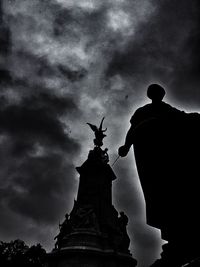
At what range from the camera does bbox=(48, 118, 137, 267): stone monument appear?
20.7m

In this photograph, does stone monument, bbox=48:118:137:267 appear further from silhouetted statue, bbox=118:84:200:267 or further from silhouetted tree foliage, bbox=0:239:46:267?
silhouetted tree foliage, bbox=0:239:46:267

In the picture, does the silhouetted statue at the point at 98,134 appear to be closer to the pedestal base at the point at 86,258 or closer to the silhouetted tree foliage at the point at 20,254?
the pedestal base at the point at 86,258

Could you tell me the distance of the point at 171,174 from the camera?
2994 millimetres

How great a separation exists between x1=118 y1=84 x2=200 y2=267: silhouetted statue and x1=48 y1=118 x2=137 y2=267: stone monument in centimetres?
1889

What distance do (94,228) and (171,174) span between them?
840 inches

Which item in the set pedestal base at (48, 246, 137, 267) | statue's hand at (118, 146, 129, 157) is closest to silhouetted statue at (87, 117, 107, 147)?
pedestal base at (48, 246, 137, 267)

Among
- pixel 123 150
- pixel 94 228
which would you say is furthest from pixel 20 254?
pixel 123 150

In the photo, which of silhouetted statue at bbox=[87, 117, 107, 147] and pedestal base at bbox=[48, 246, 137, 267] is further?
silhouetted statue at bbox=[87, 117, 107, 147]

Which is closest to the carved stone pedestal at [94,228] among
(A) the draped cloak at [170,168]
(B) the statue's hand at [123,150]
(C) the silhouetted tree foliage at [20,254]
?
(B) the statue's hand at [123,150]

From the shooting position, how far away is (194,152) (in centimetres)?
288

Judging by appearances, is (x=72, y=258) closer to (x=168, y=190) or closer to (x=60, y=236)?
(x=60, y=236)

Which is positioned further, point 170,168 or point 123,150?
point 123,150

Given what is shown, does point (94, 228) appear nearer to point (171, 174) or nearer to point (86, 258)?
point (86, 258)

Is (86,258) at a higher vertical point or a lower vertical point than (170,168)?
higher
